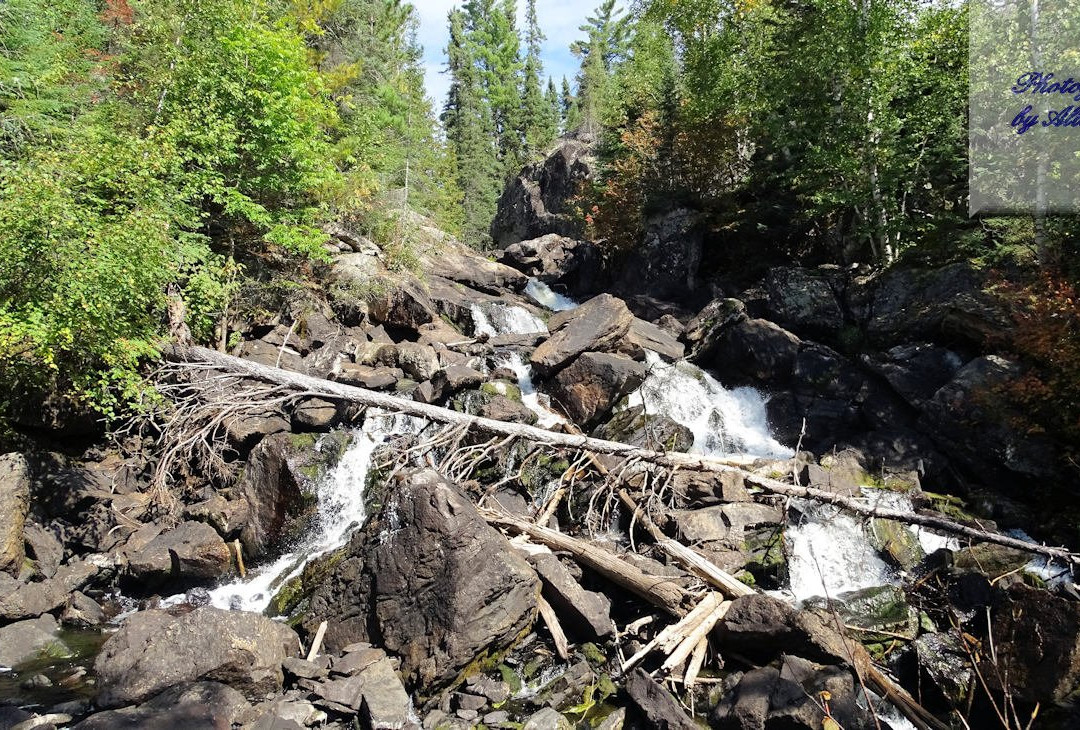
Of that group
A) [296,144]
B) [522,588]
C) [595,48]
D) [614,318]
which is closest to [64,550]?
[522,588]

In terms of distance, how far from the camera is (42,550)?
376 inches

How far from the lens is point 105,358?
30.4 ft

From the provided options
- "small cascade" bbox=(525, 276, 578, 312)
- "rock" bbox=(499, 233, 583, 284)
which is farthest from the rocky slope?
"rock" bbox=(499, 233, 583, 284)

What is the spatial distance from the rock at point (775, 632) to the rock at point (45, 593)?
32.5 ft

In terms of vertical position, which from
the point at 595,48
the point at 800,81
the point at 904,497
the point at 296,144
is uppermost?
the point at 595,48

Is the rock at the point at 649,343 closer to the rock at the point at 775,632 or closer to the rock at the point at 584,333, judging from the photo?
the rock at the point at 584,333

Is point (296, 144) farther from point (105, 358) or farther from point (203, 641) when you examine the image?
point (203, 641)

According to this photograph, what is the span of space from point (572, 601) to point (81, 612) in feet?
25.2

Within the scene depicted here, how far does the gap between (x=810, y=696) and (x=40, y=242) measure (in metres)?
11.6

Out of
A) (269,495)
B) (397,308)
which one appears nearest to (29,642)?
(269,495)

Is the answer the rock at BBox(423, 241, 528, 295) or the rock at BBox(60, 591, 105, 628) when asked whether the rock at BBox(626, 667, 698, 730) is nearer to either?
the rock at BBox(60, 591, 105, 628)

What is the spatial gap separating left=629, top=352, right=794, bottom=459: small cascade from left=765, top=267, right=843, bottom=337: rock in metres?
2.58

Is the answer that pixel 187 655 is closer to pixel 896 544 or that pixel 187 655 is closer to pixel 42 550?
pixel 42 550

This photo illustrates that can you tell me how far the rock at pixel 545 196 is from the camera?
127 ft
